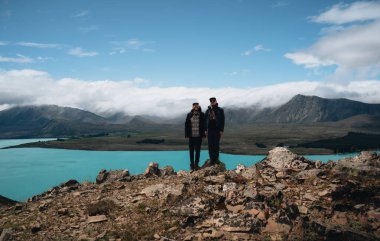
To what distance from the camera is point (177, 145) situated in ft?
639

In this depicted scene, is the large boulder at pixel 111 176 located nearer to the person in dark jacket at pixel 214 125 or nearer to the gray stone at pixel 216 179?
the person in dark jacket at pixel 214 125

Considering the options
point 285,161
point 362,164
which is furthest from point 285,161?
point 362,164

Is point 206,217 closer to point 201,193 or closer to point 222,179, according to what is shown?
point 201,193

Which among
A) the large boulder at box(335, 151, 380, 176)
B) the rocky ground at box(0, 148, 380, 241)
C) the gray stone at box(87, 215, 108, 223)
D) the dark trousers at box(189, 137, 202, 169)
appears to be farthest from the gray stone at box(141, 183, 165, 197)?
the large boulder at box(335, 151, 380, 176)

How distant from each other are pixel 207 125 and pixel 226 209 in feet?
21.7

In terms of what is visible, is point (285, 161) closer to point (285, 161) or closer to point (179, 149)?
point (285, 161)

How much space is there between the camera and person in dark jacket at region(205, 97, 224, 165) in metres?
17.4

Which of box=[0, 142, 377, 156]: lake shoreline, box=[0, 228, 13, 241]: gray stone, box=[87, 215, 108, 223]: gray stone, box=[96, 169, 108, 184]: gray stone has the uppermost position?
box=[96, 169, 108, 184]: gray stone

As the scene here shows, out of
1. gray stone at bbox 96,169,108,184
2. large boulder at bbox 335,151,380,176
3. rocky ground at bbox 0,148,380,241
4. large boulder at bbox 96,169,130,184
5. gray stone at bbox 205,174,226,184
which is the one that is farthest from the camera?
gray stone at bbox 96,169,108,184

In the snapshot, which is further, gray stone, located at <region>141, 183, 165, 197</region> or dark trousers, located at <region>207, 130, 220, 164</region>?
dark trousers, located at <region>207, 130, 220, 164</region>

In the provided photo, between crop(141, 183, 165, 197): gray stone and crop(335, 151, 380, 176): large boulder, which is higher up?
crop(335, 151, 380, 176): large boulder

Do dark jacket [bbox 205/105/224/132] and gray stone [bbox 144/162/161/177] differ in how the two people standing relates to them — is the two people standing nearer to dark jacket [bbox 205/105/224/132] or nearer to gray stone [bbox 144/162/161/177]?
dark jacket [bbox 205/105/224/132]

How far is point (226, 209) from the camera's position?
1174 centimetres

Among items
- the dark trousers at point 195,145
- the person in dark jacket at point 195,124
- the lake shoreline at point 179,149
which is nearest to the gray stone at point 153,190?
the person in dark jacket at point 195,124
